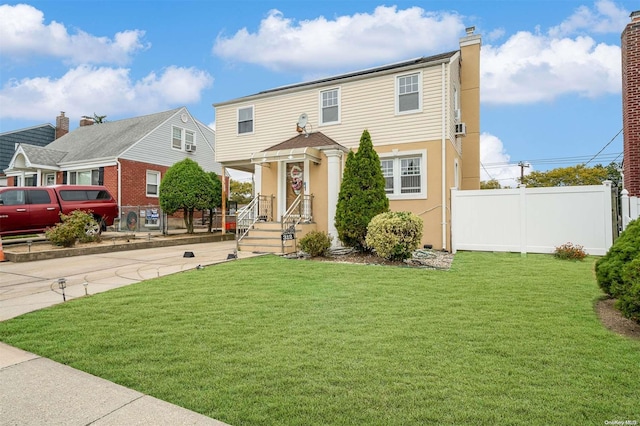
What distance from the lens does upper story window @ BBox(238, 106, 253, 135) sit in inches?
602

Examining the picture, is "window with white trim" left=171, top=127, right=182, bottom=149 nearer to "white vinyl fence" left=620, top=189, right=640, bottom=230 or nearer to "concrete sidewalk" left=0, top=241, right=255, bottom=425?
"concrete sidewalk" left=0, top=241, right=255, bottom=425

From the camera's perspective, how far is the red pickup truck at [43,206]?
11328mm

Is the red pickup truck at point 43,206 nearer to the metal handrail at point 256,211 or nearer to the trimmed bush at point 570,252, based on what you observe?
the metal handrail at point 256,211

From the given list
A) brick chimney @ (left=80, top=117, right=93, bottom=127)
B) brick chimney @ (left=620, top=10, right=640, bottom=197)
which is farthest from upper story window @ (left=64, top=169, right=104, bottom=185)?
brick chimney @ (left=620, top=10, right=640, bottom=197)

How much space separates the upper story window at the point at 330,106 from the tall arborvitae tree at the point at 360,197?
12.7 feet

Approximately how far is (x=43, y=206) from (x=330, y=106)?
1081 cm

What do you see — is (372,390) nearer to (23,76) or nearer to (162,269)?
(162,269)

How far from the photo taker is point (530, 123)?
17812 mm

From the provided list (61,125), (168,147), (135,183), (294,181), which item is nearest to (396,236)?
(294,181)

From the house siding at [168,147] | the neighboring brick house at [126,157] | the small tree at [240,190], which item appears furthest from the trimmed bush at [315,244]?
the small tree at [240,190]

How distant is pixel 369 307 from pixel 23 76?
20.0 m

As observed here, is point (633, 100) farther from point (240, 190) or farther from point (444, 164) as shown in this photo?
point (240, 190)

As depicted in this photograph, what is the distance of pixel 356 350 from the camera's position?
330cm

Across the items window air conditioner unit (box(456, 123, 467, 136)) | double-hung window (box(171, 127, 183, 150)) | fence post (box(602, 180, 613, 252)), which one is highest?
double-hung window (box(171, 127, 183, 150))
